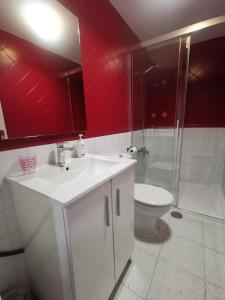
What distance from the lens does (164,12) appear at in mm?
1626

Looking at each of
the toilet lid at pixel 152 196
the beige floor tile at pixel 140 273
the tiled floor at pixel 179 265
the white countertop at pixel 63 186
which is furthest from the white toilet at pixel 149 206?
the white countertop at pixel 63 186

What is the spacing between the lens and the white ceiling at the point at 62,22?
77 cm

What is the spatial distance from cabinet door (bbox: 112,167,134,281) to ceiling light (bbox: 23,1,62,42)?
1043mm

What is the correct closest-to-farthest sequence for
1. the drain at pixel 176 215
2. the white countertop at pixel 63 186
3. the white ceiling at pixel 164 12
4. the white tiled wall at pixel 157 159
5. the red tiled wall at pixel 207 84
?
the white countertop at pixel 63 186 → the white ceiling at pixel 164 12 → the drain at pixel 176 215 → the white tiled wall at pixel 157 159 → the red tiled wall at pixel 207 84

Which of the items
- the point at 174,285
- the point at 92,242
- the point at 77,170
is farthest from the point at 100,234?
the point at 174,285

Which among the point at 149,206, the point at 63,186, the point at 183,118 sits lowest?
the point at 149,206

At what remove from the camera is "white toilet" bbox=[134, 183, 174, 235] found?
1289 mm

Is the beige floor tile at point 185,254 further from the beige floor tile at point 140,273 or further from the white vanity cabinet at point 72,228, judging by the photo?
the white vanity cabinet at point 72,228

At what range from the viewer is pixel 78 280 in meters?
0.64

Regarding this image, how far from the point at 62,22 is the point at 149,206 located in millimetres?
1599

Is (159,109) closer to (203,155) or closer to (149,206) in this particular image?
(203,155)

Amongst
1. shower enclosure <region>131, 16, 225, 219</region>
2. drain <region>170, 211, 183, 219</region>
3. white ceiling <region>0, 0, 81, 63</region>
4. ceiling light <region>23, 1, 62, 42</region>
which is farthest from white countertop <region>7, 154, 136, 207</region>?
shower enclosure <region>131, 16, 225, 219</region>

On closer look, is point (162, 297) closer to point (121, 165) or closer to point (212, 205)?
point (121, 165)

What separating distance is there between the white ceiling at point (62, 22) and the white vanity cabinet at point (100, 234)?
974mm
